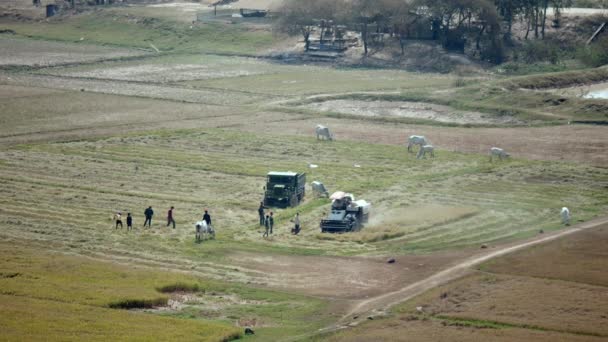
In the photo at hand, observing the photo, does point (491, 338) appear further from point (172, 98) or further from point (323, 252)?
point (172, 98)

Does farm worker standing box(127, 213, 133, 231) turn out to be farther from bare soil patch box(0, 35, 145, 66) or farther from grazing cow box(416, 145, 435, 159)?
bare soil patch box(0, 35, 145, 66)

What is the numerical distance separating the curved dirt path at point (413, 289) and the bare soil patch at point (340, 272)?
614 mm

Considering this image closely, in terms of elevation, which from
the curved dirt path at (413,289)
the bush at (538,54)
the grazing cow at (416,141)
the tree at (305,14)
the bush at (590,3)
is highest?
the bush at (590,3)

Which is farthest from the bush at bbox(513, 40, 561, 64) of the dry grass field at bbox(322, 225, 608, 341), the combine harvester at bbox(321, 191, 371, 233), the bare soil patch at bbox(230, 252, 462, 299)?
the bare soil patch at bbox(230, 252, 462, 299)

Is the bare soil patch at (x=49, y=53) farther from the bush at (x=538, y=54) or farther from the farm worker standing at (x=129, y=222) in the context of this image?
the farm worker standing at (x=129, y=222)

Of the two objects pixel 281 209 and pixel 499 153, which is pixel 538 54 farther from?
pixel 281 209

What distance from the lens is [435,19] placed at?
115 metres

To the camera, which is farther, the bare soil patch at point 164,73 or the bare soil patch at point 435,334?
the bare soil patch at point 164,73

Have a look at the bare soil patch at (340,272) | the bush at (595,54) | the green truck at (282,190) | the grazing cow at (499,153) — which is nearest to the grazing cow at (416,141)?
the grazing cow at (499,153)

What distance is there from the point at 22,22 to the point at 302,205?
3786 inches

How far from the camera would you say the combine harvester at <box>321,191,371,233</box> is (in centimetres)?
5412

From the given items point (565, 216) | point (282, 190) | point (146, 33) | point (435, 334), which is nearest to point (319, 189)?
point (282, 190)

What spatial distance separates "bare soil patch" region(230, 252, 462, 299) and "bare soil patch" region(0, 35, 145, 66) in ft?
237

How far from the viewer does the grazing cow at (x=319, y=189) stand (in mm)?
59969
